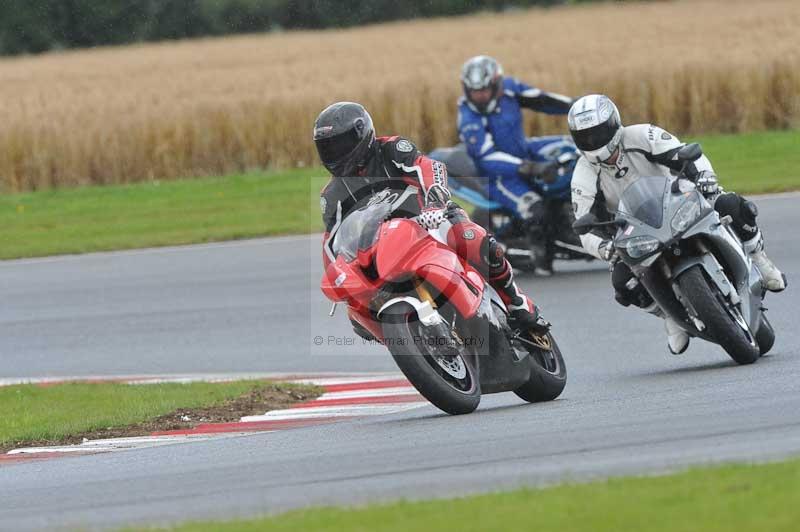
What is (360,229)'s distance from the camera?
327 inches

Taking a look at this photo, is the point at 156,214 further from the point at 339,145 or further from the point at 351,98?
the point at 339,145

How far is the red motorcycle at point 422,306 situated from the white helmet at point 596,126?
5.59ft

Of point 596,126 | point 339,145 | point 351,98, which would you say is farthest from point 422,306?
point 351,98

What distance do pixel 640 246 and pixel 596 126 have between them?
0.95 meters

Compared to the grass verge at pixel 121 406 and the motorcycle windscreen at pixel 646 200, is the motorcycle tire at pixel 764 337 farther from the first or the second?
the grass verge at pixel 121 406

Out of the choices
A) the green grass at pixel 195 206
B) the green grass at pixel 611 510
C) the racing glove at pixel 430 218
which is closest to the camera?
the green grass at pixel 611 510

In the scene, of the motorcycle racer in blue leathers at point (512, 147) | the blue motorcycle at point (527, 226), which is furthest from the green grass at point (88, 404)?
the motorcycle racer in blue leathers at point (512, 147)

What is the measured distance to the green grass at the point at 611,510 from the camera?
5.02 meters

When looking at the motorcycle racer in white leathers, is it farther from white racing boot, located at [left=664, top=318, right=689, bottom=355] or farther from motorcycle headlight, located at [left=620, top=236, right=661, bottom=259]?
motorcycle headlight, located at [left=620, top=236, right=661, bottom=259]

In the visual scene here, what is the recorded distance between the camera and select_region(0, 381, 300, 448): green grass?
1027cm

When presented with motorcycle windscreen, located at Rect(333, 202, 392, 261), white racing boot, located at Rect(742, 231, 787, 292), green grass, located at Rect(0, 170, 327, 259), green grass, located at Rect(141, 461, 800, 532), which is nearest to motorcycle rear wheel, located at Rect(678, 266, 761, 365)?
white racing boot, located at Rect(742, 231, 787, 292)

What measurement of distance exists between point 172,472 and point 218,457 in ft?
1.43

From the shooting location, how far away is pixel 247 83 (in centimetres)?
3272

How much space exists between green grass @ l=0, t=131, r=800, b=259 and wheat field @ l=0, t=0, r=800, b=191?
936 mm
